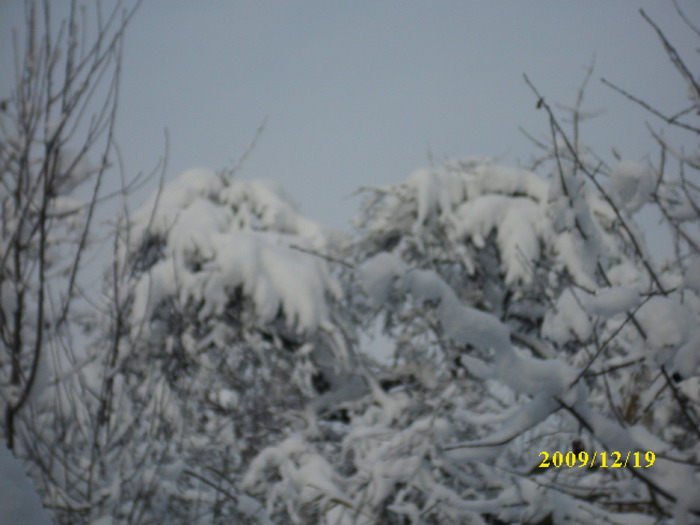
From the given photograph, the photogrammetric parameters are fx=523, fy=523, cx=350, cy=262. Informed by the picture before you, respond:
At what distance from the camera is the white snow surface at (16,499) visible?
0.88 meters

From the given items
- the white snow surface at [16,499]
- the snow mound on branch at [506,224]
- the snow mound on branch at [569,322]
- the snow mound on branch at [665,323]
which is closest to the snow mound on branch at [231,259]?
the snow mound on branch at [506,224]

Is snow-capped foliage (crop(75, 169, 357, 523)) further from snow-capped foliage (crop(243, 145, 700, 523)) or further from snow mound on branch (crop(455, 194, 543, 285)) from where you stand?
snow mound on branch (crop(455, 194, 543, 285))

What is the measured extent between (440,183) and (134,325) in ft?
11.7

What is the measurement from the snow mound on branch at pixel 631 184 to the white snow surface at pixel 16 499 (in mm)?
1486

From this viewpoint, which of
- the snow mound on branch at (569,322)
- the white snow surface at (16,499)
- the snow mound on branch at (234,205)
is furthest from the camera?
the snow mound on branch at (234,205)

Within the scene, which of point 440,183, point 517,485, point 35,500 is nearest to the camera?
point 35,500

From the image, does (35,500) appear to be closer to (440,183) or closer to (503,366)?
(503,366)

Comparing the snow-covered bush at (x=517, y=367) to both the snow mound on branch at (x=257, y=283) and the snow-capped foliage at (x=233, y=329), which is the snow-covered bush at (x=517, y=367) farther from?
the snow mound on branch at (x=257, y=283)

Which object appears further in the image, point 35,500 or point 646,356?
point 646,356

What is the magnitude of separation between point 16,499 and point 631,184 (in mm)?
1531

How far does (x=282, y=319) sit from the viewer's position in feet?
18.3

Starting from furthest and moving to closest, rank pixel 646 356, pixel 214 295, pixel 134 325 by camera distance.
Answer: pixel 214 295 → pixel 134 325 → pixel 646 356

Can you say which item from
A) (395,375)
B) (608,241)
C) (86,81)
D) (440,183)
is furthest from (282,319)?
(86,81)

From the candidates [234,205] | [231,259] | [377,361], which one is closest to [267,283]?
[231,259]
